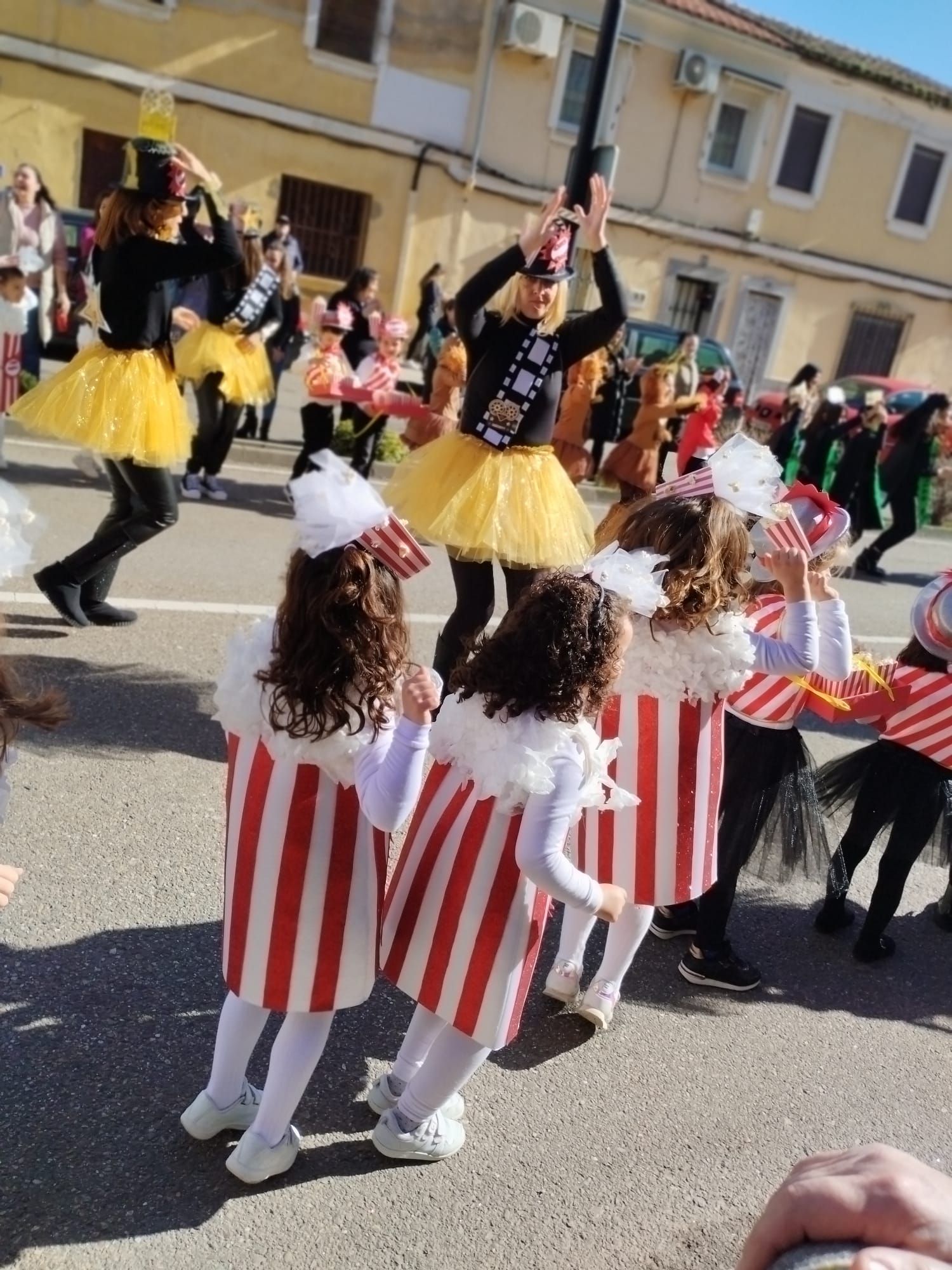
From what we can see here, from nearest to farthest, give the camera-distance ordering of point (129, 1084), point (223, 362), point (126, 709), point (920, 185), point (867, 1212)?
point (867, 1212)
point (129, 1084)
point (126, 709)
point (223, 362)
point (920, 185)

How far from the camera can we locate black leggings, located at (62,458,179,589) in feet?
14.8

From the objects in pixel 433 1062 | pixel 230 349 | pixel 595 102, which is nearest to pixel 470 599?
pixel 433 1062

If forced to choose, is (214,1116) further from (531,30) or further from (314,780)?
(531,30)

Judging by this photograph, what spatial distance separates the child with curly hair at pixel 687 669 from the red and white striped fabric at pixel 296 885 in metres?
0.84

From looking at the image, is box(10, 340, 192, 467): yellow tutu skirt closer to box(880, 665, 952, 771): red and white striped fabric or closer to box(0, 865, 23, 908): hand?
box(0, 865, 23, 908): hand

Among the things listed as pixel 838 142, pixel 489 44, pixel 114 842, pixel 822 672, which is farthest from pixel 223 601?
pixel 838 142

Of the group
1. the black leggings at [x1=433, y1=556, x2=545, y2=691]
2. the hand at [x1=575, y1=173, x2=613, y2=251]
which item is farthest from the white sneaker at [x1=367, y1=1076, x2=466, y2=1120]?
the hand at [x1=575, y1=173, x2=613, y2=251]

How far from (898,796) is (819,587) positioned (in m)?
0.92

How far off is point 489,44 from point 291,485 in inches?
772

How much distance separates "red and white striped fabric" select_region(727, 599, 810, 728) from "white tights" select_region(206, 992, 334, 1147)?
62.9 inches

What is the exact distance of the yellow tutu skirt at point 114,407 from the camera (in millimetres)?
4363

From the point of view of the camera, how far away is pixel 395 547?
1936 millimetres

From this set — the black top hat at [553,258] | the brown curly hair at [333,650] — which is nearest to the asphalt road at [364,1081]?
the brown curly hair at [333,650]

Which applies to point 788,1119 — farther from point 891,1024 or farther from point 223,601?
point 223,601
